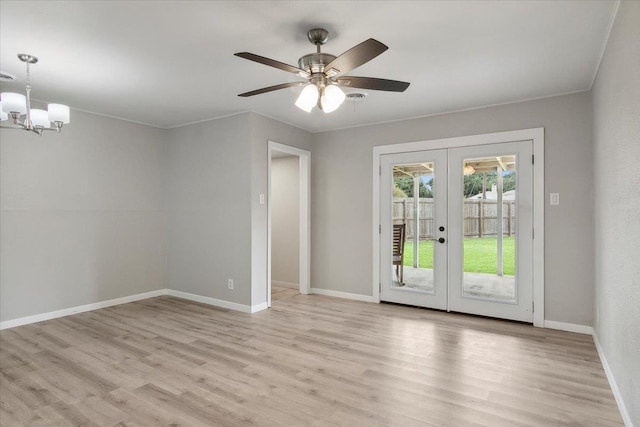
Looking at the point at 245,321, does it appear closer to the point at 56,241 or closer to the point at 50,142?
the point at 56,241

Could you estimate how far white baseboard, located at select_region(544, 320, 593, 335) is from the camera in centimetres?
370

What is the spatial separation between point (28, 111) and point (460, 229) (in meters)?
4.58

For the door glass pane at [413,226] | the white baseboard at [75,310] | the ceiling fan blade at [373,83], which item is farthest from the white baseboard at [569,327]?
the white baseboard at [75,310]

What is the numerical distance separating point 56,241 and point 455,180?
4.93 meters

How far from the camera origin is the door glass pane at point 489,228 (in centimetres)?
411

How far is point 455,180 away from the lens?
14.5 ft

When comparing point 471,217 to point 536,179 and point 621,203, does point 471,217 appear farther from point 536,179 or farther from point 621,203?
point 621,203

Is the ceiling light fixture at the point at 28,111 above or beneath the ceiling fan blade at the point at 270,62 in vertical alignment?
beneath

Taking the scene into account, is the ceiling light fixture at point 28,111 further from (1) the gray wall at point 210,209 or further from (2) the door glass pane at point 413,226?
(2) the door glass pane at point 413,226

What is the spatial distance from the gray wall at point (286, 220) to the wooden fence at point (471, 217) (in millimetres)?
1913

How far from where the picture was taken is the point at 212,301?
4918 millimetres

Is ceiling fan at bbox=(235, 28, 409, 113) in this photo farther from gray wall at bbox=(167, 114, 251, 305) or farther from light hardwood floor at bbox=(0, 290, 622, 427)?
gray wall at bbox=(167, 114, 251, 305)

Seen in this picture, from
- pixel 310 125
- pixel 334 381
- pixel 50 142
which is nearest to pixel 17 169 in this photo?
pixel 50 142

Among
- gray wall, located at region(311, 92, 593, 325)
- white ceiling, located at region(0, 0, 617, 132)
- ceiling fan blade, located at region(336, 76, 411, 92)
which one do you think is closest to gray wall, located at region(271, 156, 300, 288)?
gray wall, located at region(311, 92, 593, 325)
